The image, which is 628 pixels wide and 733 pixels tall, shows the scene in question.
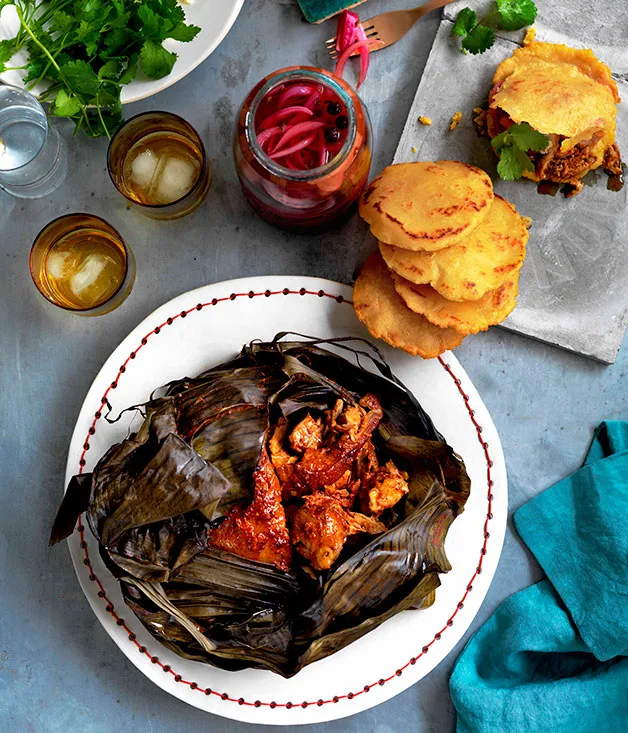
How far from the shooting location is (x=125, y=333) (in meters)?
2.26

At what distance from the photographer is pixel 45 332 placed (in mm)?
2291

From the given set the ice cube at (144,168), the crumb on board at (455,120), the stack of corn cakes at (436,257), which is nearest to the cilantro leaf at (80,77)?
the ice cube at (144,168)

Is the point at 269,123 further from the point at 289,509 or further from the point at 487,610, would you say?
the point at 487,610

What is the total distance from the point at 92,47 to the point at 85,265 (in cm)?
58

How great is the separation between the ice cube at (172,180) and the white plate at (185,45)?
0.65 ft

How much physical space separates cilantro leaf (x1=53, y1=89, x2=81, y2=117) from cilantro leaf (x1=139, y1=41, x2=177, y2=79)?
20cm

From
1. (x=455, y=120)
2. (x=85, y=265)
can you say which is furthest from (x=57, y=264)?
(x=455, y=120)

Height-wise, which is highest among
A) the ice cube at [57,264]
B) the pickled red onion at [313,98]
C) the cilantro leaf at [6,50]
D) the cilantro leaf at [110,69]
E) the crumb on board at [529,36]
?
the cilantro leaf at [6,50]

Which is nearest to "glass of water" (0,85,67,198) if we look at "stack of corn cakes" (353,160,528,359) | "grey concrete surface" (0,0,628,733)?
"grey concrete surface" (0,0,628,733)

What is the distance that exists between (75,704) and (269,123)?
5.71 ft

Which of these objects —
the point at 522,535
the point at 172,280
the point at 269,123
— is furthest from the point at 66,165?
the point at 522,535

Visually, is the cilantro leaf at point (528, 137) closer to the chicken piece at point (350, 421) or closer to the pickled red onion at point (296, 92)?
the pickled red onion at point (296, 92)

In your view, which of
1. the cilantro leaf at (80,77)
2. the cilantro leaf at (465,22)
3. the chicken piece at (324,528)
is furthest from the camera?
the cilantro leaf at (465,22)

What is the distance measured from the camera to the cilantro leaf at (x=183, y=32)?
2.01 meters
